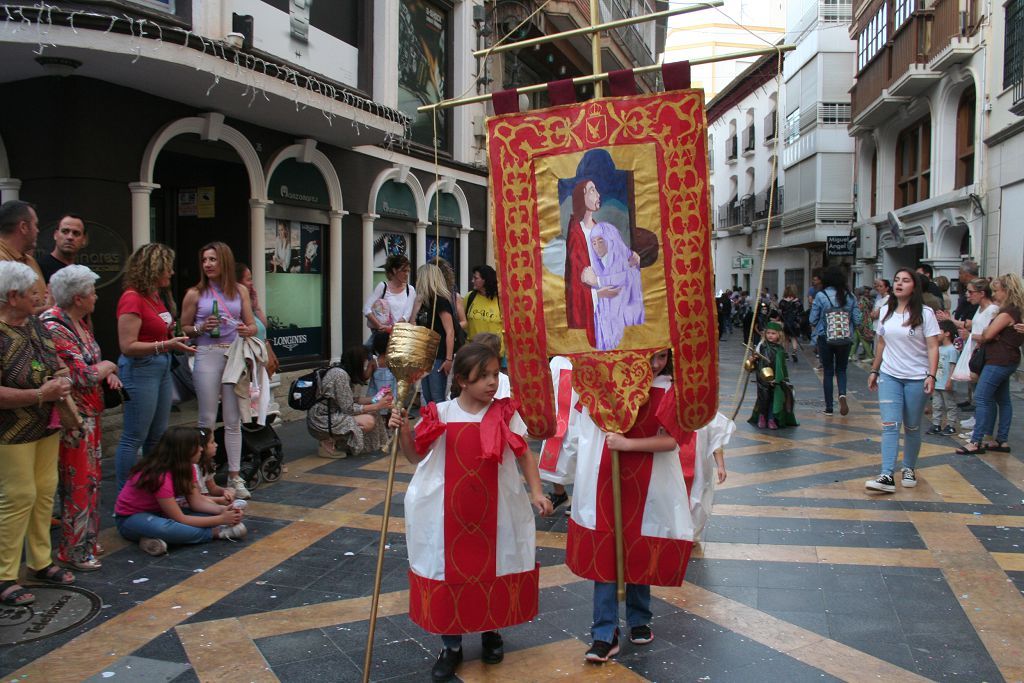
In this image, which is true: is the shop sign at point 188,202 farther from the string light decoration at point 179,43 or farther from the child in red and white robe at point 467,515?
the child in red and white robe at point 467,515

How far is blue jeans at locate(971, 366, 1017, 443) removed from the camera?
7.98 metres

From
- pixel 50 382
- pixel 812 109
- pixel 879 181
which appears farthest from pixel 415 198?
pixel 812 109

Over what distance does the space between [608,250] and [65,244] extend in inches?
143

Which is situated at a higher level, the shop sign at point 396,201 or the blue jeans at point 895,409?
the shop sign at point 396,201

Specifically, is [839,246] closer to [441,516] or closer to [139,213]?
[139,213]

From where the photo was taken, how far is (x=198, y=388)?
20.2 ft

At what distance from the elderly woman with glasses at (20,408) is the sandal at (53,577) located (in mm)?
196

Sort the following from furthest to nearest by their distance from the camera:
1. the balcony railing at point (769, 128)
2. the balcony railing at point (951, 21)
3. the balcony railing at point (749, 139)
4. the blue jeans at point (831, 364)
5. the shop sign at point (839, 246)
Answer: the balcony railing at point (749, 139), the balcony railing at point (769, 128), the shop sign at point (839, 246), the balcony railing at point (951, 21), the blue jeans at point (831, 364)

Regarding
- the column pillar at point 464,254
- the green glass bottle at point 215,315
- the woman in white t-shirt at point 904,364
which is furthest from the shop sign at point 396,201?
the woman in white t-shirt at point 904,364

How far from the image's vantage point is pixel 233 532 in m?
5.32

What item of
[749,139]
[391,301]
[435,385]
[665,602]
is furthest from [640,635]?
[749,139]

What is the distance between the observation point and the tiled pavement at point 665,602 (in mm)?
3584

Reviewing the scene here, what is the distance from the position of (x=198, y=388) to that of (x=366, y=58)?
275 inches

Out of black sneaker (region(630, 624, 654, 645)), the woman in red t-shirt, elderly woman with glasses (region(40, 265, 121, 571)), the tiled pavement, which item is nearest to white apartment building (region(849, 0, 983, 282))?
the tiled pavement
